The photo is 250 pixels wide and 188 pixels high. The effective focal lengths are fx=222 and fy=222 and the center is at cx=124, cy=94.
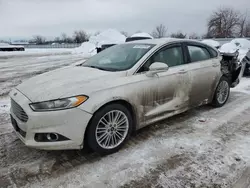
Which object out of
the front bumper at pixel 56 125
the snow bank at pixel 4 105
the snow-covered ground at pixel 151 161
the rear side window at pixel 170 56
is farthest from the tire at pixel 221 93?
the snow bank at pixel 4 105

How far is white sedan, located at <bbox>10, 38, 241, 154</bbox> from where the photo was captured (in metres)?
2.74

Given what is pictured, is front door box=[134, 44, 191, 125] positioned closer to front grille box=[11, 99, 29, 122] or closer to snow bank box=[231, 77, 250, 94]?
front grille box=[11, 99, 29, 122]

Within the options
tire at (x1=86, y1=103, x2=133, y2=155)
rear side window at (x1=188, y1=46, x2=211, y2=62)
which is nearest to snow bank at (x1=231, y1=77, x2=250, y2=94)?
rear side window at (x1=188, y1=46, x2=211, y2=62)

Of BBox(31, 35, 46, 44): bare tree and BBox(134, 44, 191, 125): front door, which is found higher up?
BBox(31, 35, 46, 44): bare tree

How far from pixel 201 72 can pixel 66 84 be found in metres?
2.67

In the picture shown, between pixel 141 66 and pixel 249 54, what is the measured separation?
7.23 meters

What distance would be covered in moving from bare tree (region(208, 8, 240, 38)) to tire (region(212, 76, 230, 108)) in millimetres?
56621

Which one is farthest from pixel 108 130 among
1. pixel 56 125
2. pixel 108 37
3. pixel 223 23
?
pixel 223 23

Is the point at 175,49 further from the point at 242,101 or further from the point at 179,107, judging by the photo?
the point at 242,101

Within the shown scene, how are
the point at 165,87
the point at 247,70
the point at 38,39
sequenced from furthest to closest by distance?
the point at 38,39 < the point at 247,70 < the point at 165,87

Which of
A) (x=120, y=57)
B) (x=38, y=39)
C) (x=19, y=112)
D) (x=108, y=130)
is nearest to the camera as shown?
(x=19, y=112)

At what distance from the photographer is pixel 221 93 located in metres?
5.09

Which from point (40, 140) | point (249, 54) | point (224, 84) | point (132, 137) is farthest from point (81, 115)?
point (249, 54)

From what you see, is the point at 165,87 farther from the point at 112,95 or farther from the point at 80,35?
the point at 80,35
